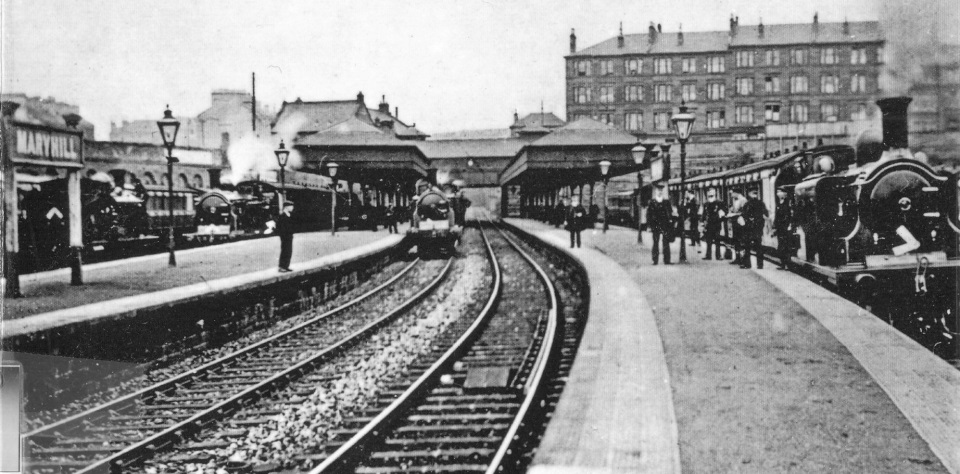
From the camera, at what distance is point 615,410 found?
4.97 meters

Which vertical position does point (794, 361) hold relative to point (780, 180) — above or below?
below

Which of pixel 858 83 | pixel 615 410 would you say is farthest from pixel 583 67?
pixel 615 410

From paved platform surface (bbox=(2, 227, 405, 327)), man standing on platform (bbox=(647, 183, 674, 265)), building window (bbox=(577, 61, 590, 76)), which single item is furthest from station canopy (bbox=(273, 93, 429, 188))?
building window (bbox=(577, 61, 590, 76))

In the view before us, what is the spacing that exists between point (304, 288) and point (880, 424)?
10.8 m

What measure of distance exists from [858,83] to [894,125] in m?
3.91

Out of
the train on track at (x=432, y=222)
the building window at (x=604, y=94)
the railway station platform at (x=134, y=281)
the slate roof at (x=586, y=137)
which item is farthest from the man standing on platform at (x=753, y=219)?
the building window at (x=604, y=94)

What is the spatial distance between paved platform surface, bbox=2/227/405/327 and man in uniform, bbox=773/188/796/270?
29.3ft

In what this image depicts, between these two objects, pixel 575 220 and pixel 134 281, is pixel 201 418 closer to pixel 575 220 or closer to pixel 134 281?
pixel 134 281

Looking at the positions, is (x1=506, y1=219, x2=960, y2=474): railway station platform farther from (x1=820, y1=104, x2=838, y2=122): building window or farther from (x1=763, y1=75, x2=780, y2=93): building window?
(x1=763, y1=75, x2=780, y2=93): building window

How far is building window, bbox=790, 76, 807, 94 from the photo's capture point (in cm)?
1496

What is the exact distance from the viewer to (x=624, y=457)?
164 inches

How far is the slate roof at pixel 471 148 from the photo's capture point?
179 feet

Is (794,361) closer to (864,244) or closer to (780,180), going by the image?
(864,244)

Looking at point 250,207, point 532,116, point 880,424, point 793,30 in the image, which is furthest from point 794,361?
point 532,116
